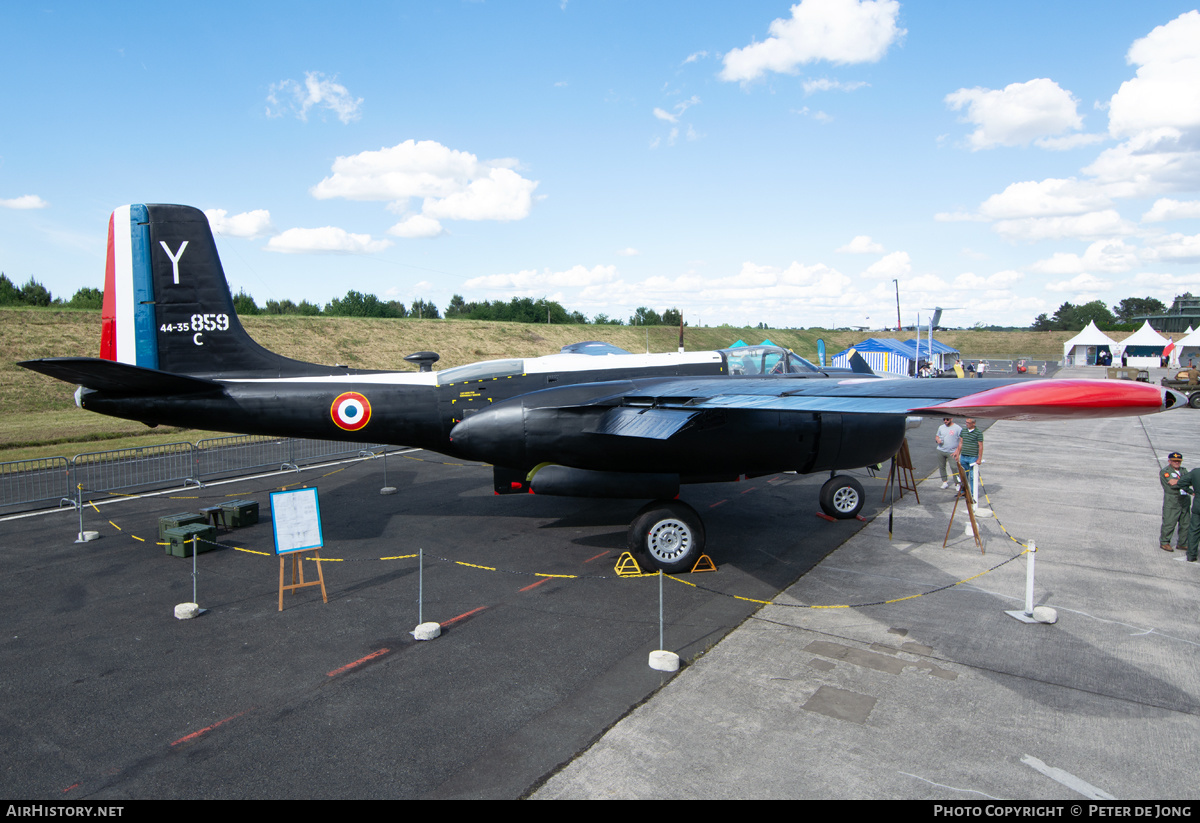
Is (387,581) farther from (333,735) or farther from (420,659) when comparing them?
(333,735)

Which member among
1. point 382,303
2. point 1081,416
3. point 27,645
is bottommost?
point 27,645

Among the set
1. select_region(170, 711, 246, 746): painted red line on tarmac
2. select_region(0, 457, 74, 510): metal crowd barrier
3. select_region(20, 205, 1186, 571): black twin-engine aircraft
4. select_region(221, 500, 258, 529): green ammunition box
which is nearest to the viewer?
select_region(170, 711, 246, 746): painted red line on tarmac

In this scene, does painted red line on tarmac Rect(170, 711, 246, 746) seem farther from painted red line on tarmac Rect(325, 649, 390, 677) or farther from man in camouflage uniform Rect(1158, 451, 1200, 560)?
man in camouflage uniform Rect(1158, 451, 1200, 560)

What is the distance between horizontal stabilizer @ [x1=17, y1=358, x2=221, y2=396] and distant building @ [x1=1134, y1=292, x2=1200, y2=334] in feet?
472

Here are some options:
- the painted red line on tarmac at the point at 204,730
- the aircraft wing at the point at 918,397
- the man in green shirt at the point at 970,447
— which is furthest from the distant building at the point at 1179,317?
the painted red line on tarmac at the point at 204,730

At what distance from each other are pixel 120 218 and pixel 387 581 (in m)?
7.45

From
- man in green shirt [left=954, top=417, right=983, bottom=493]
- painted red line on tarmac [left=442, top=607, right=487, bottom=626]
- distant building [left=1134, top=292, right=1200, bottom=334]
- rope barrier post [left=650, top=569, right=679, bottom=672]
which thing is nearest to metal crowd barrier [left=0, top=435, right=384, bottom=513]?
painted red line on tarmac [left=442, top=607, right=487, bottom=626]

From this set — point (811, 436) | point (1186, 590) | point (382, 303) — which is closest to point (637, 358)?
point (811, 436)

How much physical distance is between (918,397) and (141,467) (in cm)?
1873

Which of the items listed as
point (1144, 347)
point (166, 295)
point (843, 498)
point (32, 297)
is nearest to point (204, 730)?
point (166, 295)

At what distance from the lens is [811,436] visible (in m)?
9.52

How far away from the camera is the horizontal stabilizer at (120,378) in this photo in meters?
8.06

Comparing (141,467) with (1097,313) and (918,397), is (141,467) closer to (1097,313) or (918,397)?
(918,397)

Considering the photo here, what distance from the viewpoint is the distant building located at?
106m
